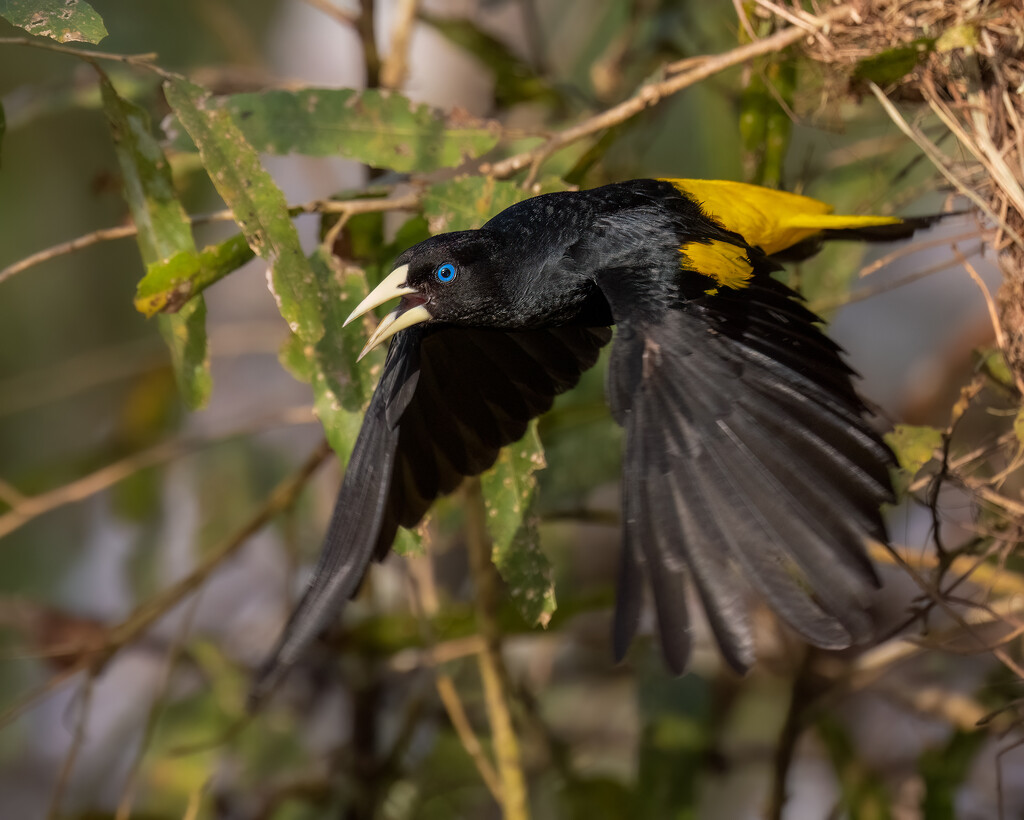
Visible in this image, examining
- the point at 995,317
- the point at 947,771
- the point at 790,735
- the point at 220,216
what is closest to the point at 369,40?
the point at 220,216

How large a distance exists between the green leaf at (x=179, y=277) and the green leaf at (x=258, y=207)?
72 millimetres

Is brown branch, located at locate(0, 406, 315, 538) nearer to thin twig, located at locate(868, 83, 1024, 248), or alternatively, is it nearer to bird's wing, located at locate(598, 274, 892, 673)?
bird's wing, located at locate(598, 274, 892, 673)

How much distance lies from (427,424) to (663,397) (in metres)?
0.45

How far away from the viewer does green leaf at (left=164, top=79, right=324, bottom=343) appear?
1.04 metres

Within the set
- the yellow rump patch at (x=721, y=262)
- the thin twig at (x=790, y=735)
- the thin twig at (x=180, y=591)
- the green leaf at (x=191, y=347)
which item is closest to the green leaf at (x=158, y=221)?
the green leaf at (x=191, y=347)

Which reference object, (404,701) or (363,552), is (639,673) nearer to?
(404,701)

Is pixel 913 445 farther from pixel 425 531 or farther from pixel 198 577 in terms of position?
pixel 198 577

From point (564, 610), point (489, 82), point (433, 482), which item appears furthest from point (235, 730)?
point (489, 82)

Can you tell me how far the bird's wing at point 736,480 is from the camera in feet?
2.33

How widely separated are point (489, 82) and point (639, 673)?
58.7 inches

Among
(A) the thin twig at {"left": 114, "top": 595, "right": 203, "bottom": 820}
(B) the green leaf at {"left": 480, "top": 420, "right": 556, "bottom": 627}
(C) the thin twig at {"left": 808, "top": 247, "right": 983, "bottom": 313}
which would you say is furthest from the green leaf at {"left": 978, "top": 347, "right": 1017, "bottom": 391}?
(A) the thin twig at {"left": 114, "top": 595, "right": 203, "bottom": 820}

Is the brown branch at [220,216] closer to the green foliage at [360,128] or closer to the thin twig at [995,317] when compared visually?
the green foliage at [360,128]

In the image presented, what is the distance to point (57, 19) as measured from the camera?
953mm

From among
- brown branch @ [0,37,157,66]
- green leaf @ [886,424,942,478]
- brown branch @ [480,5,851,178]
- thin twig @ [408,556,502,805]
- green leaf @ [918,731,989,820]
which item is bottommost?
green leaf @ [918,731,989,820]
